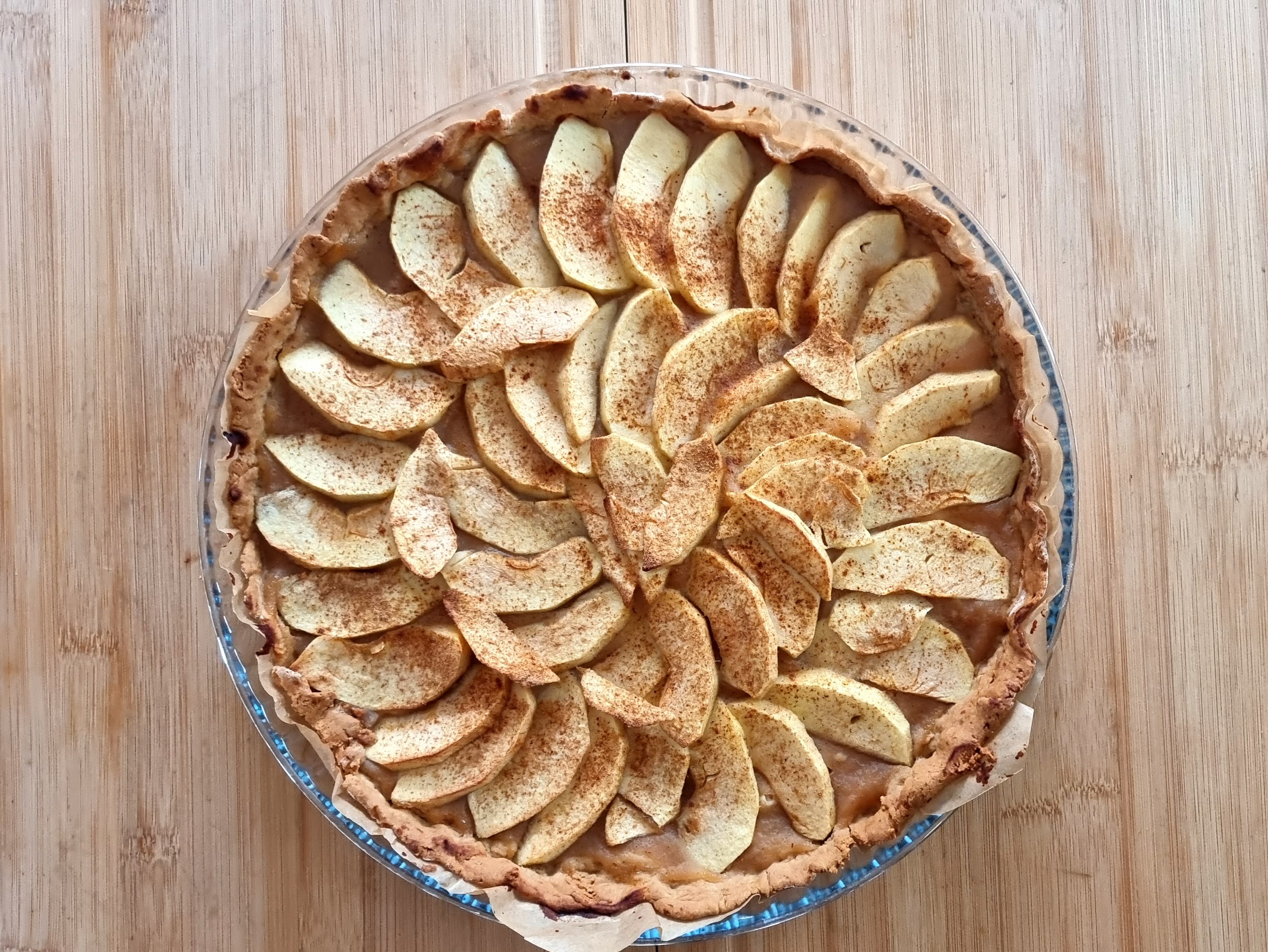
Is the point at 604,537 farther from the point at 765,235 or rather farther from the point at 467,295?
the point at 765,235

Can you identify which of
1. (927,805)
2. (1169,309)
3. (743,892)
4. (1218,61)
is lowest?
(743,892)

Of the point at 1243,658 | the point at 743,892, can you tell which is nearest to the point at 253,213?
the point at 743,892

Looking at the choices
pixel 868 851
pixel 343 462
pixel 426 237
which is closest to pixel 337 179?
pixel 426 237

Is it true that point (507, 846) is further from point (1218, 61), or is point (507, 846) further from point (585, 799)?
point (1218, 61)

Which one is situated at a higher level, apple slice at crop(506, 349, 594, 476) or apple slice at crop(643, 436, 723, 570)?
apple slice at crop(506, 349, 594, 476)

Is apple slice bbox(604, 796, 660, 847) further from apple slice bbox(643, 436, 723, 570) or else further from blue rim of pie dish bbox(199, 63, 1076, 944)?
apple slice bbox(643, 436, 723, 570)

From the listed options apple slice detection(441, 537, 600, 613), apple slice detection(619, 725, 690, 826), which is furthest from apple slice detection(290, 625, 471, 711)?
apple slice detection(619, 725, 690, 826)

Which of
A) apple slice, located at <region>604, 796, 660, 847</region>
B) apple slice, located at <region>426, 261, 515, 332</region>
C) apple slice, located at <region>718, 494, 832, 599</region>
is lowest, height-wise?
apple slice, located at <region>604, 796, 660, 847</region>
